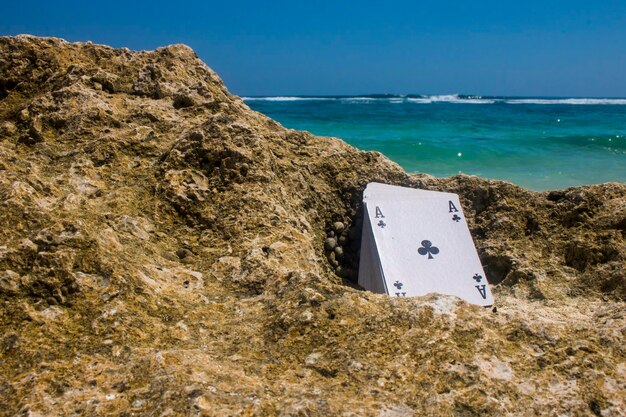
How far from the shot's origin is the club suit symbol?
3674 millimetres

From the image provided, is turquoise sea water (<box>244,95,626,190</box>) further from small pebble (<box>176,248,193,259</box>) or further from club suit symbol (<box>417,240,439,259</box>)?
small pebble (<box>176,248,193,259</box>)

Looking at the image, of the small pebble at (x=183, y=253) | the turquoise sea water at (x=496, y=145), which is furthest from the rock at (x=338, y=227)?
the turquoise sea water at (x=496, y=145)

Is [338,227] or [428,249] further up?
[338,227]

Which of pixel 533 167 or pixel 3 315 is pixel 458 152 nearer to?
pixel 533 167

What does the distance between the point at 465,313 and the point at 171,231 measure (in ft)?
4.38

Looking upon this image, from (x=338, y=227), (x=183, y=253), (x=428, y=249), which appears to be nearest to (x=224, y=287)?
(x=183, y=253)

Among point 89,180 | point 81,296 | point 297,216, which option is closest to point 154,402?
point 81,296

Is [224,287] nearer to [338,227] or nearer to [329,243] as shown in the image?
[329,243]

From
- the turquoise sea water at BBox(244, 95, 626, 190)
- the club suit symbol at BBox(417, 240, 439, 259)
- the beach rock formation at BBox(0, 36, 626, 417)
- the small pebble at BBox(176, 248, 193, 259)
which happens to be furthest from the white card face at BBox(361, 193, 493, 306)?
the turquoise sea water at BBox(244, 95, 626, 190)

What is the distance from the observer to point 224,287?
2240 mm

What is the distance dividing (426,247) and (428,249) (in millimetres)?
21

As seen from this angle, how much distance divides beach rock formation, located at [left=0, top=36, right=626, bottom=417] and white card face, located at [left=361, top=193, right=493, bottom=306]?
168mm

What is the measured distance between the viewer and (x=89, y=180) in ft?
8.89

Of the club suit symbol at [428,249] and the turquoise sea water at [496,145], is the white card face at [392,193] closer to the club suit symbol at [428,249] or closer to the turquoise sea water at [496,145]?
the club suit symbol at [428,249]
